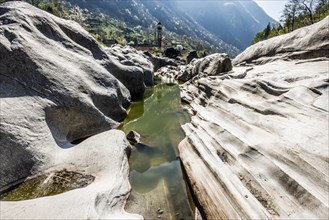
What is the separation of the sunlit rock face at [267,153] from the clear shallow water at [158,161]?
82 cm

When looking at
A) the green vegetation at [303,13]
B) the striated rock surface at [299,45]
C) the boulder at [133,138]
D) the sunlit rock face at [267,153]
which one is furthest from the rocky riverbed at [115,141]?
the green vegetation at [303,13]

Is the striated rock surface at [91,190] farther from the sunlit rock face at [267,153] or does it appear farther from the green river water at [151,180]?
the sunlit rock face at [267,153]

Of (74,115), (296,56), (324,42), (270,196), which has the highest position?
(324,42)

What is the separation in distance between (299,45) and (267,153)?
50.7 feet

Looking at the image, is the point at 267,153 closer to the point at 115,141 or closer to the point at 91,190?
the point at 91,190

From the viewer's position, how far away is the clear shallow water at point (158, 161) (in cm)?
938

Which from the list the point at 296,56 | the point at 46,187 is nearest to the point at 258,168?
the point at 46,187

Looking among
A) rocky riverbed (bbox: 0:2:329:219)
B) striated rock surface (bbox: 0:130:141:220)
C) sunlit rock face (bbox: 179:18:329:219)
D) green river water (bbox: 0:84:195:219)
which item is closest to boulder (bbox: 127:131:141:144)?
green river water (bbox: 0:84:195:219)

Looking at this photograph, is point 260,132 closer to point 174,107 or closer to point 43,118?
point 43,118

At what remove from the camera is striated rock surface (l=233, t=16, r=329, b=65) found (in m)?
17.2

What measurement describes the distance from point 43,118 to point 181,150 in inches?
283

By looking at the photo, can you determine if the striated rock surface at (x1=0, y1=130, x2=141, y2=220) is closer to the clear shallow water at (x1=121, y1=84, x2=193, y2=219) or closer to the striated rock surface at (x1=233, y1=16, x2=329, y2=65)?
the clear shallow water at (x1=121, y1=84, x2=193, y2=219)

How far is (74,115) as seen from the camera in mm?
13406

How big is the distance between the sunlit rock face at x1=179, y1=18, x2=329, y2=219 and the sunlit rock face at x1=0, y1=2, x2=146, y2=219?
11.3 feet
